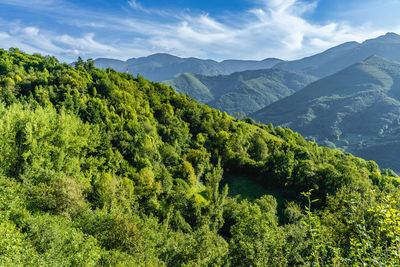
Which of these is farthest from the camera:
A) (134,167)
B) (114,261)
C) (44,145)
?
(134,167)

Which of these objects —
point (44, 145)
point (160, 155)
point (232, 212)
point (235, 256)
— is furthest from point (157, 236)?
point (160, 155)

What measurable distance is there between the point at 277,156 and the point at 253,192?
36.7ft

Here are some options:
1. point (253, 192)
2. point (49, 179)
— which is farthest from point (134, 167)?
point (253, 192)

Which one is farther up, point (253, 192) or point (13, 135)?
point (13, 135)

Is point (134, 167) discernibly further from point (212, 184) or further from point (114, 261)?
point (114, 261)

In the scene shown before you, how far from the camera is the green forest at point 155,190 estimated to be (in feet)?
43.6

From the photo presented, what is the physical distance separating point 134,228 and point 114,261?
411 centimetres

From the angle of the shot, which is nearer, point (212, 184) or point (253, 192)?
point (212, 184)

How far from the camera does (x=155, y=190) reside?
131ft

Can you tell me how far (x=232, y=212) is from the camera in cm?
4019

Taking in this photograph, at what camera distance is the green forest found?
43.6 ft

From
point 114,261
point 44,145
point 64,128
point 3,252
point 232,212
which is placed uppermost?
point 64,128

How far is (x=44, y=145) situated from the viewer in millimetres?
33188

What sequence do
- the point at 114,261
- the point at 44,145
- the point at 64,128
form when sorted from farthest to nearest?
the point at 64,128, the point at 44,145, the point at 114,261
